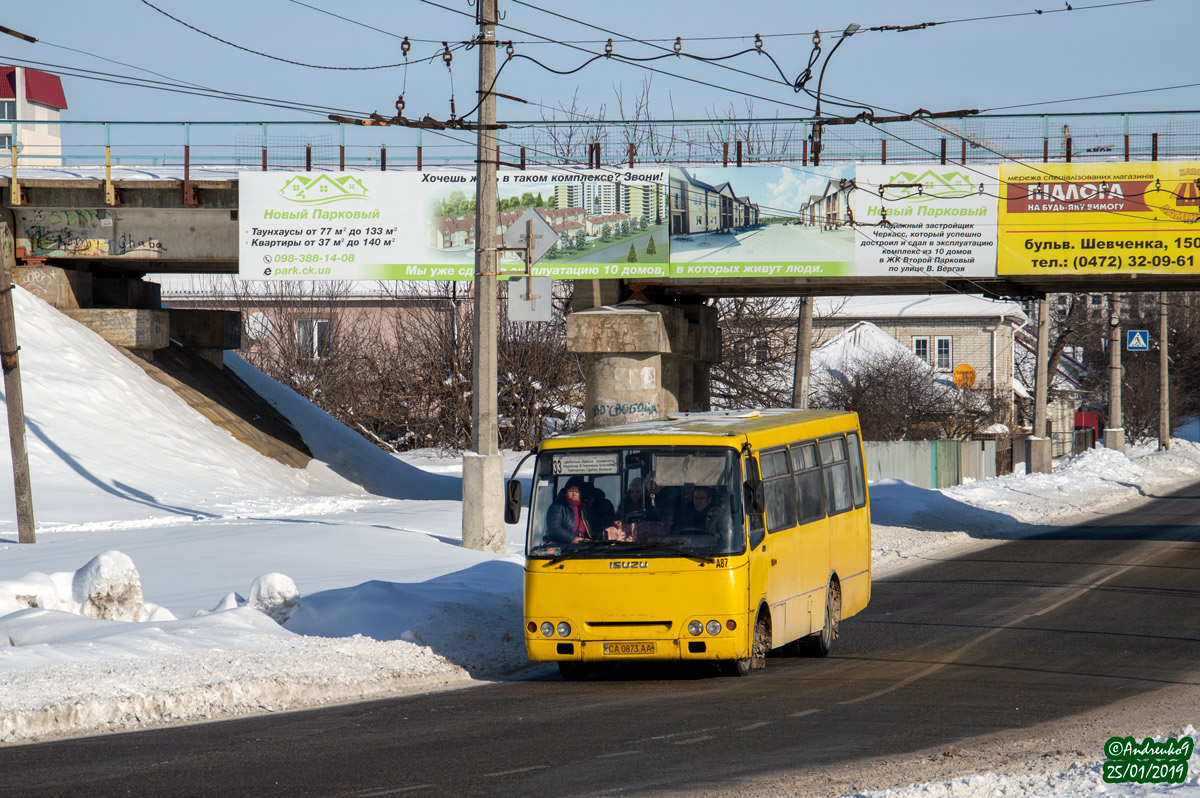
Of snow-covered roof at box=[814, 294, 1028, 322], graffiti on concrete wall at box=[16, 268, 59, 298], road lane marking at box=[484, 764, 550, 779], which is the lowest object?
road lane marking at box=[484, 764, 550, 779]

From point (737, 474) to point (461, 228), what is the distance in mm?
18119

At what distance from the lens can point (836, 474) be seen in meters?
15.5

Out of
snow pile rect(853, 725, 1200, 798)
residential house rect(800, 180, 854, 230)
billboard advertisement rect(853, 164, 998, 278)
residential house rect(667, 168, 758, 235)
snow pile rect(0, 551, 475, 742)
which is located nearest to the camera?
snow pile rect(853, 725, 1200, 798)

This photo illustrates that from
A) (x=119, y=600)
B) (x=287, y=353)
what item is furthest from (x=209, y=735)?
(x=287, y=353)

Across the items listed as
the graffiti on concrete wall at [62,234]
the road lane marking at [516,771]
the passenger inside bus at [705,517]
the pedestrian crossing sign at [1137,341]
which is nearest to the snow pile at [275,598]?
the passenger inside bus at [705,517]

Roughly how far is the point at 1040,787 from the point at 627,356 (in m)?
22.8

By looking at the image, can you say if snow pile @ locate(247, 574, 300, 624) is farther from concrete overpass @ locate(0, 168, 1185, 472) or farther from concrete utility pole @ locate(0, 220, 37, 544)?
concrete overpass @ locate(0, 168, 1185, 472)

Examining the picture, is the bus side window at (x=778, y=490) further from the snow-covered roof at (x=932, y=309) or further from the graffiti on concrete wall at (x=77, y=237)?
the snow-covered roof at (x=932, y=309)

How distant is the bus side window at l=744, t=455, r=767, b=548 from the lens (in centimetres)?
1223

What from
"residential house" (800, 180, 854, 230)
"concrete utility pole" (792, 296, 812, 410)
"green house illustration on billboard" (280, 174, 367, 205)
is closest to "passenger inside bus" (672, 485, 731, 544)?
"residential house" (800, 180, 854, 230)

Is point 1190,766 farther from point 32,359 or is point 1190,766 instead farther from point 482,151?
point 32,359

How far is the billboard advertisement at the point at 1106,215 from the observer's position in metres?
27.6

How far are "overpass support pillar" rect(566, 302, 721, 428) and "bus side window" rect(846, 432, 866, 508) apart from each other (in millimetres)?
12542

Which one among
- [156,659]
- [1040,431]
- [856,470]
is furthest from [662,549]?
[1040,431]
